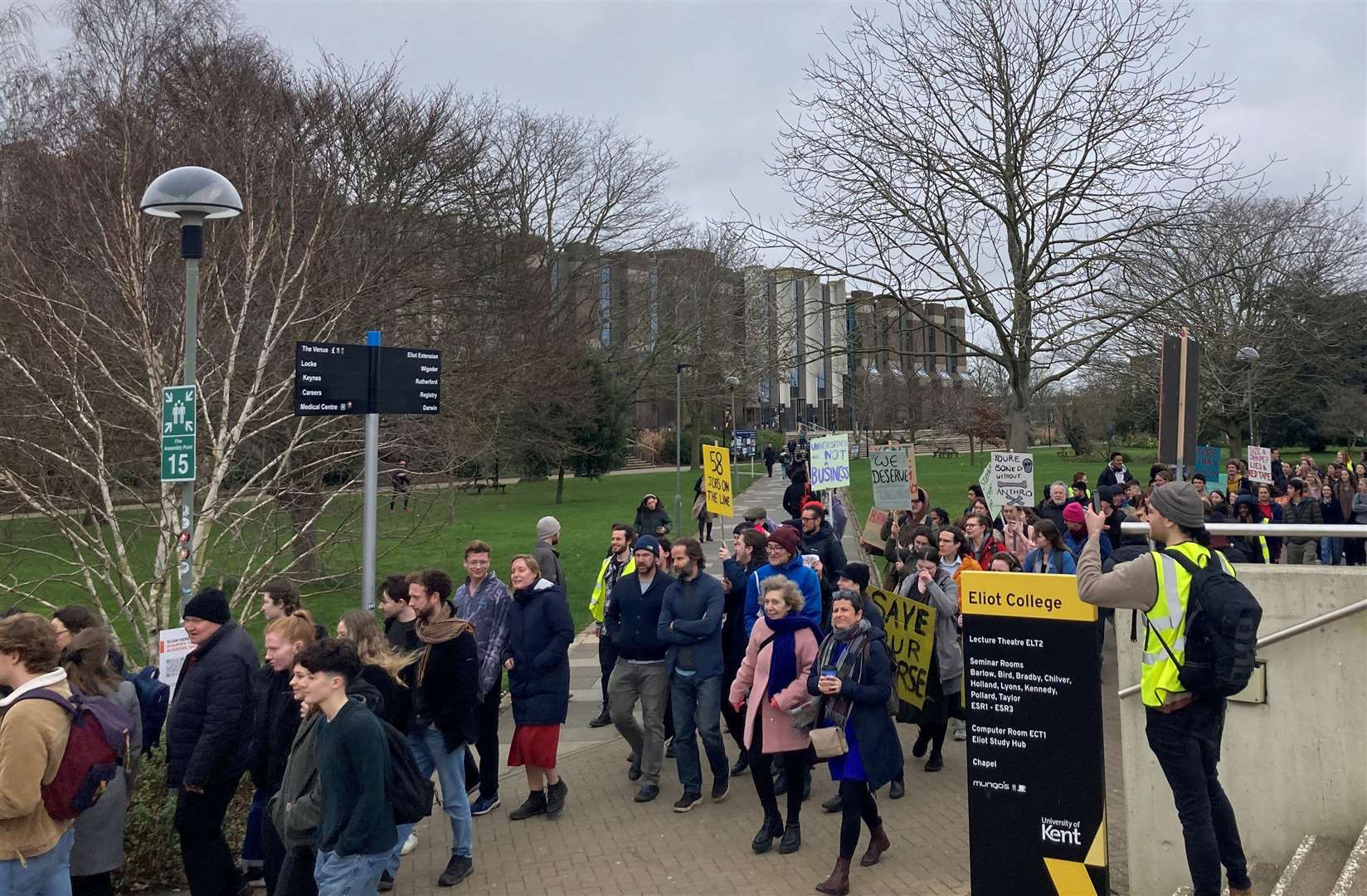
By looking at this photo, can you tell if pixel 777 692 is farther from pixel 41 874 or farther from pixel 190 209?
pixel 190 209

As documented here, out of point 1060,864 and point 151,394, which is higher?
point 151,394

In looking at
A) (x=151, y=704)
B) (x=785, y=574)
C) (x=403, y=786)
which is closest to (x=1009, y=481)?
(x=785, y=574)

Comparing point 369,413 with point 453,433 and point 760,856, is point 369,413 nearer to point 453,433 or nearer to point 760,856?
point 760,856

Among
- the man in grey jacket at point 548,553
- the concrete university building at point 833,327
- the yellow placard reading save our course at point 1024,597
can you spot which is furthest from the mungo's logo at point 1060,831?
the concrete university building at point 833,327

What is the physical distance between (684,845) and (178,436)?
14.1 ft

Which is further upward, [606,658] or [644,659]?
[644,659]

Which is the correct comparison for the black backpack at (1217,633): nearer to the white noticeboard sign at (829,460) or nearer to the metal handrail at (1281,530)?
the metal handrail at (1281,530)

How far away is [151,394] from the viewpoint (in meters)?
10.6

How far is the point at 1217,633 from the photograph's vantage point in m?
4.88

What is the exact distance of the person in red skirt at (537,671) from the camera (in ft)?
25.7

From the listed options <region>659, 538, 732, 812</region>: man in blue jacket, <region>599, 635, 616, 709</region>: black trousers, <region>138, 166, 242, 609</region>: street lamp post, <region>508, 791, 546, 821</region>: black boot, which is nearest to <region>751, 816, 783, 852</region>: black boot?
<region>659, 538, 732, 812</region>: man in blue jacket

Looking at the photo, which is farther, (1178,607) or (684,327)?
(684,327)

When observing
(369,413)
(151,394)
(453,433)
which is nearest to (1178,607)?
(369,413)

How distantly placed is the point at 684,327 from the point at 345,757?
46.5m
